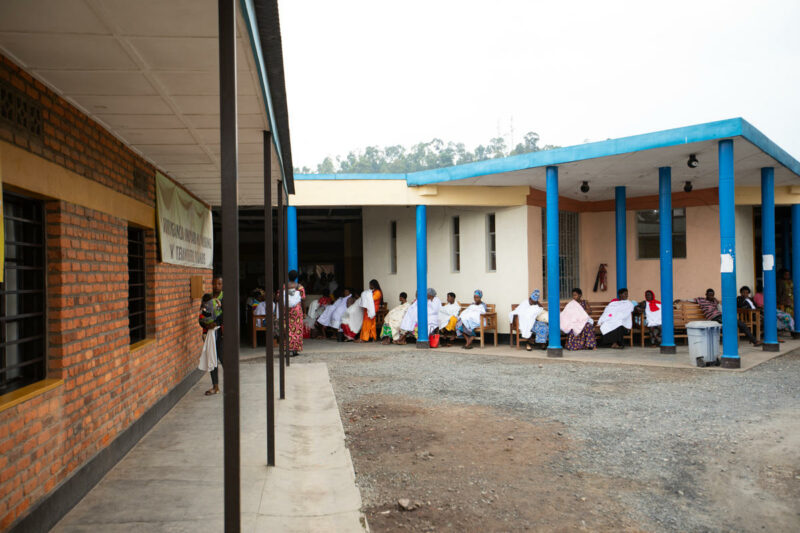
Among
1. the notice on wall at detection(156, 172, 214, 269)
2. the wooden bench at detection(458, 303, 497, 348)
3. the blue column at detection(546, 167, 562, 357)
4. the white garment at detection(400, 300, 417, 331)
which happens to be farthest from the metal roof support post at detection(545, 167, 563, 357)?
the notice on wall at detection(156, 172, 214, 269)

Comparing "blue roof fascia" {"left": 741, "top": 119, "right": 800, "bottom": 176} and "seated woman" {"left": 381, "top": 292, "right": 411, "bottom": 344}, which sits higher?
"blue roof fascia" {"left": 741, "top": 119, "right": 800, "bottom": 176}

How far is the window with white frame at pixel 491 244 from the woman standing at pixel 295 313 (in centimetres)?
460

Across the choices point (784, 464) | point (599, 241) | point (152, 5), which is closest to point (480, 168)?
point (599, 241)

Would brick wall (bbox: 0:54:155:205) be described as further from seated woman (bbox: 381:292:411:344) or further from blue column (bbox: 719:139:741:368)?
seated woman (bbox: 381:292:411:344)

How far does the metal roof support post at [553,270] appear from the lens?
1093 cm

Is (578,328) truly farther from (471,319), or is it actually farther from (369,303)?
(369,303)

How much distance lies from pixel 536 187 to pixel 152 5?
11553mm

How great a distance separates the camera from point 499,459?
5031 millimetres

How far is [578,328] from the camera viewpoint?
11.8 metres

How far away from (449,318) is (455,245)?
2.29 meters

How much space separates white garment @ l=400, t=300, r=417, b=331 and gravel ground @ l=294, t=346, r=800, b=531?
2.01 metres

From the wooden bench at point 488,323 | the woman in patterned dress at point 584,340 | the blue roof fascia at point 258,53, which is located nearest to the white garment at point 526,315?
the wooden bench at point 488,323

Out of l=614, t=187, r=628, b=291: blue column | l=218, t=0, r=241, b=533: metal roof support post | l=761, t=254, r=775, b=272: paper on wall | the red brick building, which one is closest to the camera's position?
l=218, t=0, r=241, b=533: metal roof support post

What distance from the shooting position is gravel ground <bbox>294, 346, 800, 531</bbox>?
401 cm
